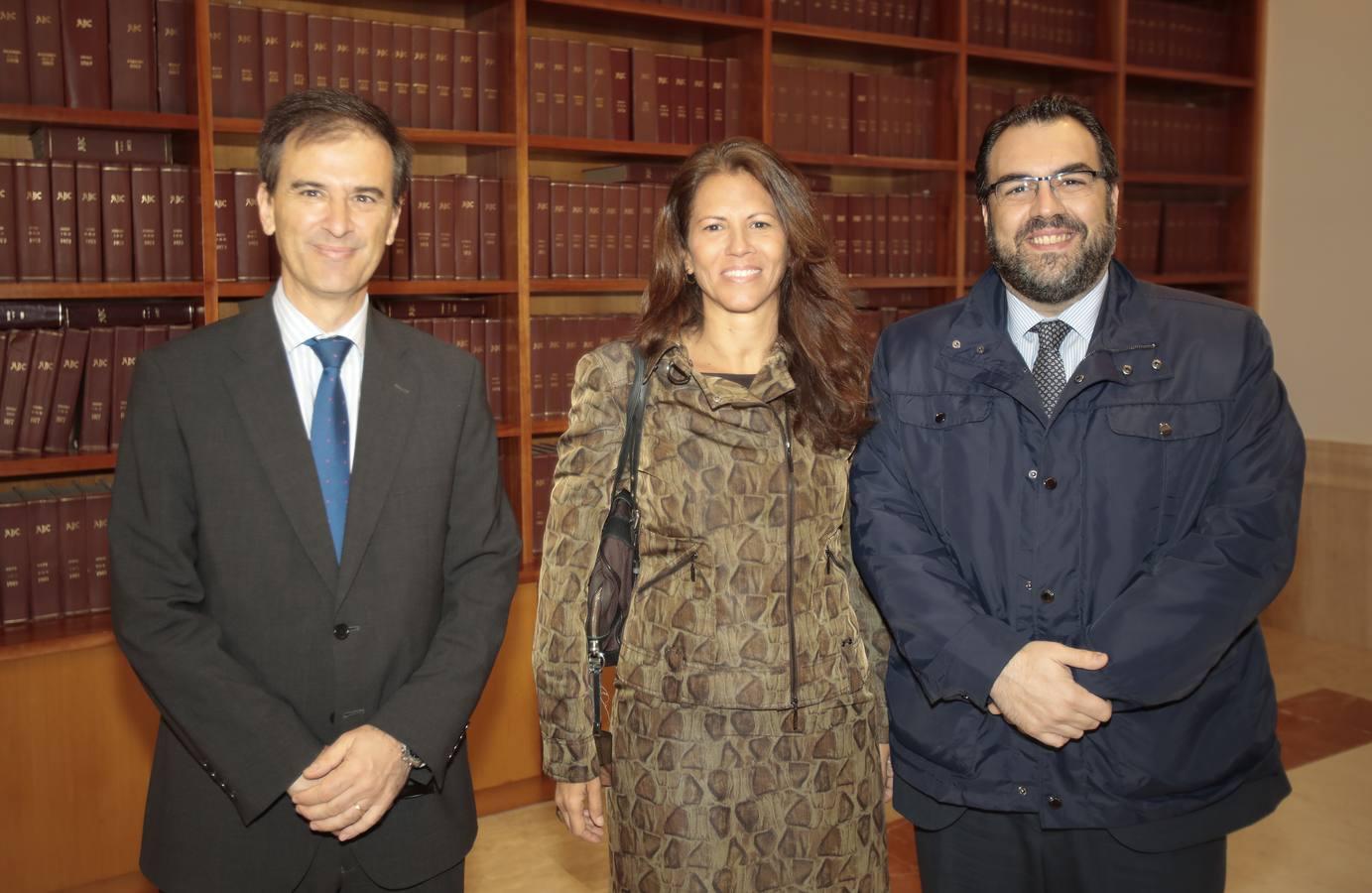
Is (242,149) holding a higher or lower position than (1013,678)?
higher

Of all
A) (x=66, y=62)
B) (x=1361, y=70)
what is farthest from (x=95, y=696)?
(x=1361, y=70)

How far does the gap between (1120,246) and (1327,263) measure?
97 cm

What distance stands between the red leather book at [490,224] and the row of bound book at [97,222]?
0.81 meters

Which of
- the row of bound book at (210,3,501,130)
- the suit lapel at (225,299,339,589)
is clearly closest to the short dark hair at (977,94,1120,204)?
the suit lapel at (225,299,339,589)

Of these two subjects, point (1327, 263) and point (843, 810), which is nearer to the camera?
point (843, 810)

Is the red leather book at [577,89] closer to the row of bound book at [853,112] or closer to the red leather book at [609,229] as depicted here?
the red leather book at [609,229]

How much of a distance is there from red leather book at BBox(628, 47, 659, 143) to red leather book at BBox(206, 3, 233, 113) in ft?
3.95

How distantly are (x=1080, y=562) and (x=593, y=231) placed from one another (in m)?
2.33

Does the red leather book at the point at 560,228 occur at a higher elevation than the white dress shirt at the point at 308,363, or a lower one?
higher

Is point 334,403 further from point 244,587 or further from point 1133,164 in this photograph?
point 1133,164

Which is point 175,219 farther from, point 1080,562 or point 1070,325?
point 1080,562

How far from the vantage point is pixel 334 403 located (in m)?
1.69

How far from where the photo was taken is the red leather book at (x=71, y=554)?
3.11 m

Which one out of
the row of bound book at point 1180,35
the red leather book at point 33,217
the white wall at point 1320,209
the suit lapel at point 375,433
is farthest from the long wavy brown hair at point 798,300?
the white wall at point 1320,209
